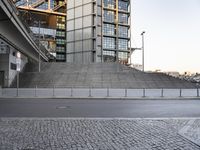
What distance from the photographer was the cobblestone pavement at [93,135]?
698 centimetres

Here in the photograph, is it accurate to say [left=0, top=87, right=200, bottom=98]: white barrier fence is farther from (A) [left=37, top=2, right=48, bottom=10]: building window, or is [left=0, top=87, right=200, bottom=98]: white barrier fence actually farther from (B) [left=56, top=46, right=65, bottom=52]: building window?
(A) [left=37, top=2, right=48, bottom=10]: building window

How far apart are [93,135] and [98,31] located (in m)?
87.7

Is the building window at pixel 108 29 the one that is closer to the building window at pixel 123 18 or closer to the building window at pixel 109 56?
the building window at pixel 123 18

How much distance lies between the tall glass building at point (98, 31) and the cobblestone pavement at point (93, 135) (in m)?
82.4

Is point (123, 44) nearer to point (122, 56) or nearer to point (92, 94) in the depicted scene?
point (122, 56)

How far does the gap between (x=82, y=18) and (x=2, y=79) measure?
57.6 meters

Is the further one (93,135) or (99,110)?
(99,110)

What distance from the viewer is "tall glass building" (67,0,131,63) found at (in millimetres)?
94250

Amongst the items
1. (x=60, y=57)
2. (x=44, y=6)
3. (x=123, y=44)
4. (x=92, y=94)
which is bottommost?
(x=92, y=94)

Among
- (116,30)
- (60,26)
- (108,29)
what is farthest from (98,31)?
(60,26)

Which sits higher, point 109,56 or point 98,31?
point 98,31

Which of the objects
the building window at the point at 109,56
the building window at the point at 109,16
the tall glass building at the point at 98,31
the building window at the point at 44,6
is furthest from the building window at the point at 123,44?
the building window at the point at 44,6

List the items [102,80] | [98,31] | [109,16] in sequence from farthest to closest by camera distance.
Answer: [109,16], [98,31], [102,80]

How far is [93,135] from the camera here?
8.32 metres
